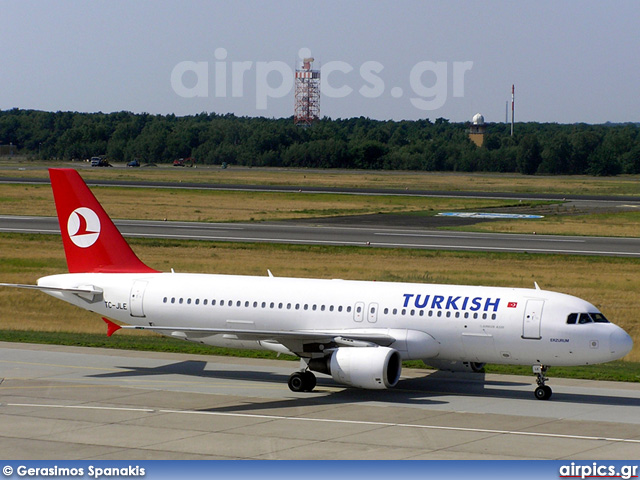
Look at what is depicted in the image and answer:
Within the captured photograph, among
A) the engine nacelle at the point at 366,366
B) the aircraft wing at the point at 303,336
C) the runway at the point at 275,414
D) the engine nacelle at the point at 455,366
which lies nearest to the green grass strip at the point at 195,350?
the runway at the point at 275,414

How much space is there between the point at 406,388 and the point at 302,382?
3805mm

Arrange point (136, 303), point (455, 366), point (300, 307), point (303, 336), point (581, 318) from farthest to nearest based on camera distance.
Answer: point (136, 303), point (300, 307), point (455, 366), point (303, 336), point (581, 318)

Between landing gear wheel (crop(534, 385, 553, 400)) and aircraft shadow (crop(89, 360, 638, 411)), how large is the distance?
246mm

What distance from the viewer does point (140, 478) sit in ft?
70.8

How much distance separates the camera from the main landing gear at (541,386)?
32.6m

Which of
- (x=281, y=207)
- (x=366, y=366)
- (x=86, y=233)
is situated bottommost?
(x=366, y=366)

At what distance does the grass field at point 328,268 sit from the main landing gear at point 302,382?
17.5m

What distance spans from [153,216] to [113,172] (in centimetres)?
9065


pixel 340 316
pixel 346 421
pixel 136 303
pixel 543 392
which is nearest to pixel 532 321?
pixel 543 392

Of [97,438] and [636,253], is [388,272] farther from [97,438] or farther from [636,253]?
[97,438]

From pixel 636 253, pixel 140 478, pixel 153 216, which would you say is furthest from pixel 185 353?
pixel 153 216

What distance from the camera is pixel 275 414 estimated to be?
29984mm

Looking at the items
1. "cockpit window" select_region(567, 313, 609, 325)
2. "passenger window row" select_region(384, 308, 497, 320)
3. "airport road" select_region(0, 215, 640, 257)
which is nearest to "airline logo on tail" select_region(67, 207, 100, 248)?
"passenger window row" select_region(384, 308, 497, 320)

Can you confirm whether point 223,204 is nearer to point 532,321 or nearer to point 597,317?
point 532,321
